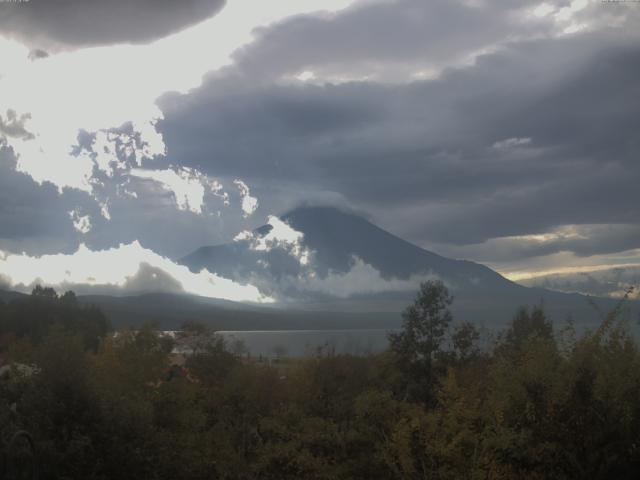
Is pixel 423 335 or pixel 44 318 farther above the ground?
pixel 44 318

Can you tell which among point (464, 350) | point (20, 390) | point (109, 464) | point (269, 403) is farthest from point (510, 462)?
point (269, 403)

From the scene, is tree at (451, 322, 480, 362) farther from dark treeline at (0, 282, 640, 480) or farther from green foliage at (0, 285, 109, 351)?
green foliage at (0, 285, 109, 351)

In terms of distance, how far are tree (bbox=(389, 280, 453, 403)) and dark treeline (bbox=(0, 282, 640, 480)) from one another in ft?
0.28

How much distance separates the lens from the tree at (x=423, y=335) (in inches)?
1694

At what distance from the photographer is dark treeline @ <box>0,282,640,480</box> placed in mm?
19047

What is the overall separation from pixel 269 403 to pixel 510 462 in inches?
1095

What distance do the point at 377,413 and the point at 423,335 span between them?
39.3 ft

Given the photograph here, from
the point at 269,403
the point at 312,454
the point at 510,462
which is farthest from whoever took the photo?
the point at 269,403

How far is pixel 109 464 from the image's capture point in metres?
22.3

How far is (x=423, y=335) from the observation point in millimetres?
43375

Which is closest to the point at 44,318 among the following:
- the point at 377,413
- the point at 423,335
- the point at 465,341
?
the point at 423,335

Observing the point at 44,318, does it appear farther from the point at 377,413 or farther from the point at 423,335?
the point at 377,413

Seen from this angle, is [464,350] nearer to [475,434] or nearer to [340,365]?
[340,365]

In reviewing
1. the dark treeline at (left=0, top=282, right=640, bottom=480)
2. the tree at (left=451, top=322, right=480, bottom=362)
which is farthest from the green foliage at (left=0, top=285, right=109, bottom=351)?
the tree at (left=451, top=322, right=480, bottom=362)
